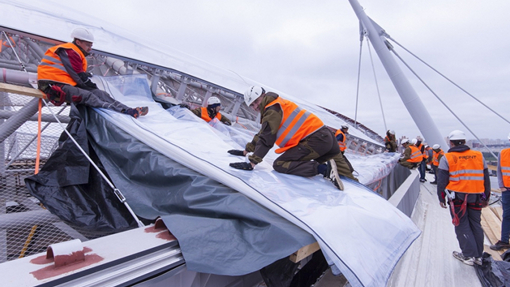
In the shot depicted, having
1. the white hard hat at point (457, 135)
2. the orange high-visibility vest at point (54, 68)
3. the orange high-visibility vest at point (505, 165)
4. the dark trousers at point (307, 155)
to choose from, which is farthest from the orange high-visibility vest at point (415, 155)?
the orange high-visibility vest at point (54, 68)

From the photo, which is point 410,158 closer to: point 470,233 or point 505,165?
point 505,165

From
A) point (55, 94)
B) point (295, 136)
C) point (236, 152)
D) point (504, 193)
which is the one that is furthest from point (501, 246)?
point (55, 94)

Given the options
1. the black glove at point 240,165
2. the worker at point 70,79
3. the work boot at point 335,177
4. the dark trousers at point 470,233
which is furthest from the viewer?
the dark trousers at point 470,233

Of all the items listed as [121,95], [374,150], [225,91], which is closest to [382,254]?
[121,95]

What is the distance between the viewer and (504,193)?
3848mm

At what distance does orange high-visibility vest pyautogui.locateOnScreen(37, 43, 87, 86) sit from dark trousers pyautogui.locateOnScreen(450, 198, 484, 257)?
14.8ft

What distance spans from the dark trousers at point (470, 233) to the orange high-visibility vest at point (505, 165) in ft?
3.56

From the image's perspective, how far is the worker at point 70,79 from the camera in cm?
258

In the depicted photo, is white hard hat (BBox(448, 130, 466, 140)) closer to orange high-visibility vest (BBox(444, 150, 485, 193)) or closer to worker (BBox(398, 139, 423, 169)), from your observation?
→ orange high-visibility vest (BBox(444, 150, 485, 193))

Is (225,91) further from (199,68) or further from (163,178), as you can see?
(163,178)

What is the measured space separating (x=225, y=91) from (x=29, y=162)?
3106 millimetres

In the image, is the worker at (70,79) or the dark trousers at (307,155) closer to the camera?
the dark trousers at (307,155)

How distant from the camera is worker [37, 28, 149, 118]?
2584 mm

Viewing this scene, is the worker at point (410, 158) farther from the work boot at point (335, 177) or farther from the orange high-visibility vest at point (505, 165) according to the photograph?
the work boot at point (335, 177)
